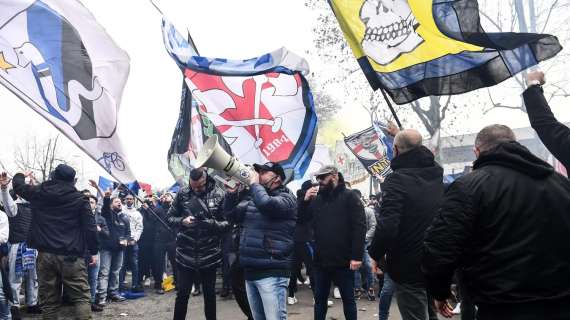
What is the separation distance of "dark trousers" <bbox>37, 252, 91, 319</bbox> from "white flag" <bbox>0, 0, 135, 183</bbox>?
1.10m

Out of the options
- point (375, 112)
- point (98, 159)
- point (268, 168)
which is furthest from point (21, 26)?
point (375, 112)

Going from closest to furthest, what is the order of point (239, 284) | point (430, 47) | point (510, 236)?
point (510, 236) → point (430, 47) → point (239, 284)

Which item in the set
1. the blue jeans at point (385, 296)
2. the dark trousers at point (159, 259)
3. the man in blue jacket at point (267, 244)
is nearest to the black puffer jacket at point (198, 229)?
the man in blue jacket at point (267, 244)

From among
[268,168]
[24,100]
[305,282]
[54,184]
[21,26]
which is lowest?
[305,282]

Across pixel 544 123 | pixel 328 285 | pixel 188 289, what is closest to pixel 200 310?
pixel 188 289

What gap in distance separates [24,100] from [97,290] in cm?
449

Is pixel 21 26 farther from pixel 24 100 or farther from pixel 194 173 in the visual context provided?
pixel 194 173

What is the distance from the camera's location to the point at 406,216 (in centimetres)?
361

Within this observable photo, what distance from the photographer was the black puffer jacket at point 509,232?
2.14m

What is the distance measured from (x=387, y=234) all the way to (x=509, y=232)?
1.38 m

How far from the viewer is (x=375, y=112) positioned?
25.4 metres

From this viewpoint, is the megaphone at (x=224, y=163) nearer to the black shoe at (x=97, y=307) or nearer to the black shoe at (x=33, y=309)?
the black shoe at (x=97, y=307)

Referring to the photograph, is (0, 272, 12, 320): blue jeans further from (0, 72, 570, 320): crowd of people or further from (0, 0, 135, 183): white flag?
(0, 0, 135, 183): white flag

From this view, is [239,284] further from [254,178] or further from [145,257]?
[145,257]
